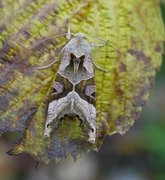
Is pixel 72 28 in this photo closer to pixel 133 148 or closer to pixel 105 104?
pixel 105 104

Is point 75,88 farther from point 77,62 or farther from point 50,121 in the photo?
point 50,121

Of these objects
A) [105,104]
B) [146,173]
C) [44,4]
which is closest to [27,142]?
[105,104]

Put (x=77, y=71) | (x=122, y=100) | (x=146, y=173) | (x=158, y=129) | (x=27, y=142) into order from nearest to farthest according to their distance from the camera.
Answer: (x=27, y=142) < (x=122, y=100) < (x=77, y=71) < (x=158, y=129) < (x=146, y=173)

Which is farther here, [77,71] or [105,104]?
[77,71]

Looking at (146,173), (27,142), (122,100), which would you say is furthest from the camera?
(146,173)

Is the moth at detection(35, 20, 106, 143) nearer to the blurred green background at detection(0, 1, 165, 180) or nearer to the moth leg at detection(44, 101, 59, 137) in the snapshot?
the moth leg at detection(44, 101, 59, 137)

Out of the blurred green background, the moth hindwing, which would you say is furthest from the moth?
the blurred green background

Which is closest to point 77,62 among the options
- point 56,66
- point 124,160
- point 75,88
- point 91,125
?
point 75,88

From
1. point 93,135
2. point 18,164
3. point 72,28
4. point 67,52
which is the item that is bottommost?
point 18,164
